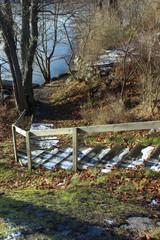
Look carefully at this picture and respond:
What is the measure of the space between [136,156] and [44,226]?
321 cm

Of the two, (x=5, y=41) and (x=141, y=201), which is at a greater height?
(x=5, y=41)

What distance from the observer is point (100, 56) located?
46.8 feet

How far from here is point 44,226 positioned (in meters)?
3.15

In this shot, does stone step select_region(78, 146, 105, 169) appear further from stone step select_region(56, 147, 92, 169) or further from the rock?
the rock

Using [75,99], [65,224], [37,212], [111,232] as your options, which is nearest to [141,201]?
[111,232]

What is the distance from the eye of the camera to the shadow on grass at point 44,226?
9.55ft

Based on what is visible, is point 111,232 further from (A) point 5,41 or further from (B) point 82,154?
(A) point 5,41

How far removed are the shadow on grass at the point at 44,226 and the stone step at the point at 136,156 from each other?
233 centimetres

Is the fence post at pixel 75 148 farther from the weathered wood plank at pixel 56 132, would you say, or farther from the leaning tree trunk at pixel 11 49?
the leaning tree trunk at pixel 11 49

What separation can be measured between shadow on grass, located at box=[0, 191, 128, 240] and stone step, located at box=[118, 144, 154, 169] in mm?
2334

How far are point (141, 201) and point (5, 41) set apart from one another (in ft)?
32.9

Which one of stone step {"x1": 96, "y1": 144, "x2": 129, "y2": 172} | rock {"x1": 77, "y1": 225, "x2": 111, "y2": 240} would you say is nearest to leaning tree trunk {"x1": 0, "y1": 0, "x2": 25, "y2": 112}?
stone step {"x1": 96, "y1": 144, "x2": 129, "y2": 172}

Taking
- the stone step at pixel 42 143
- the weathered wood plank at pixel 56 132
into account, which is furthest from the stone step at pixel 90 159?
the stone step at pixel 42 143

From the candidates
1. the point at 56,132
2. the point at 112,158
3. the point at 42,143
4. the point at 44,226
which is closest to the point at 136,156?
the point at 112,158
